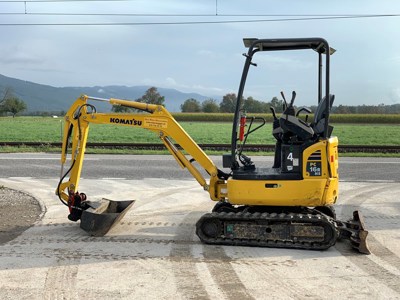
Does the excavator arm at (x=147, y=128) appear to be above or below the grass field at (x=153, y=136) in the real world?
above

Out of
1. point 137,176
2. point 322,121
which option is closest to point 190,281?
point 322,121

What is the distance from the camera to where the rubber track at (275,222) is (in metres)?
6.11

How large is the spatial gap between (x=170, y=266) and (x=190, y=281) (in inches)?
22.2

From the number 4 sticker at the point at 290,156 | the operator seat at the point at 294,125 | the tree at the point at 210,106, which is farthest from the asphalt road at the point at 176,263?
the tree at the point at 210,106

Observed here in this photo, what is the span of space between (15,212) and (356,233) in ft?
19.3

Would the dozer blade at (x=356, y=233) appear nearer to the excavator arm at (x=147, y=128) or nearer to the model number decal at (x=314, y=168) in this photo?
the model number decal at (x=314, y=168)

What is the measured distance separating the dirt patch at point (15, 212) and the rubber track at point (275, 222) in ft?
9.74

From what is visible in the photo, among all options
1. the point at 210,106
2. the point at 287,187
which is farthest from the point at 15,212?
the point at 210,106

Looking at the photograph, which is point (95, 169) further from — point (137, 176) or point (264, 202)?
point (264, 202)

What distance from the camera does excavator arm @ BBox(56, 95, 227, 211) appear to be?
704cm

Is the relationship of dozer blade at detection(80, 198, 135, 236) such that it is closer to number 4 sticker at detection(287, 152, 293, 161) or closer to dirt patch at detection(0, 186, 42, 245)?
dirt patch at detection(0, 186, 42, 245)

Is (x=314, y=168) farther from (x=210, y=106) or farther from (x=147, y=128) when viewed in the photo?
(x=210, y=106)

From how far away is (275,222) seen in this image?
20.5ft

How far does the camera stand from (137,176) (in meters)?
12.8
